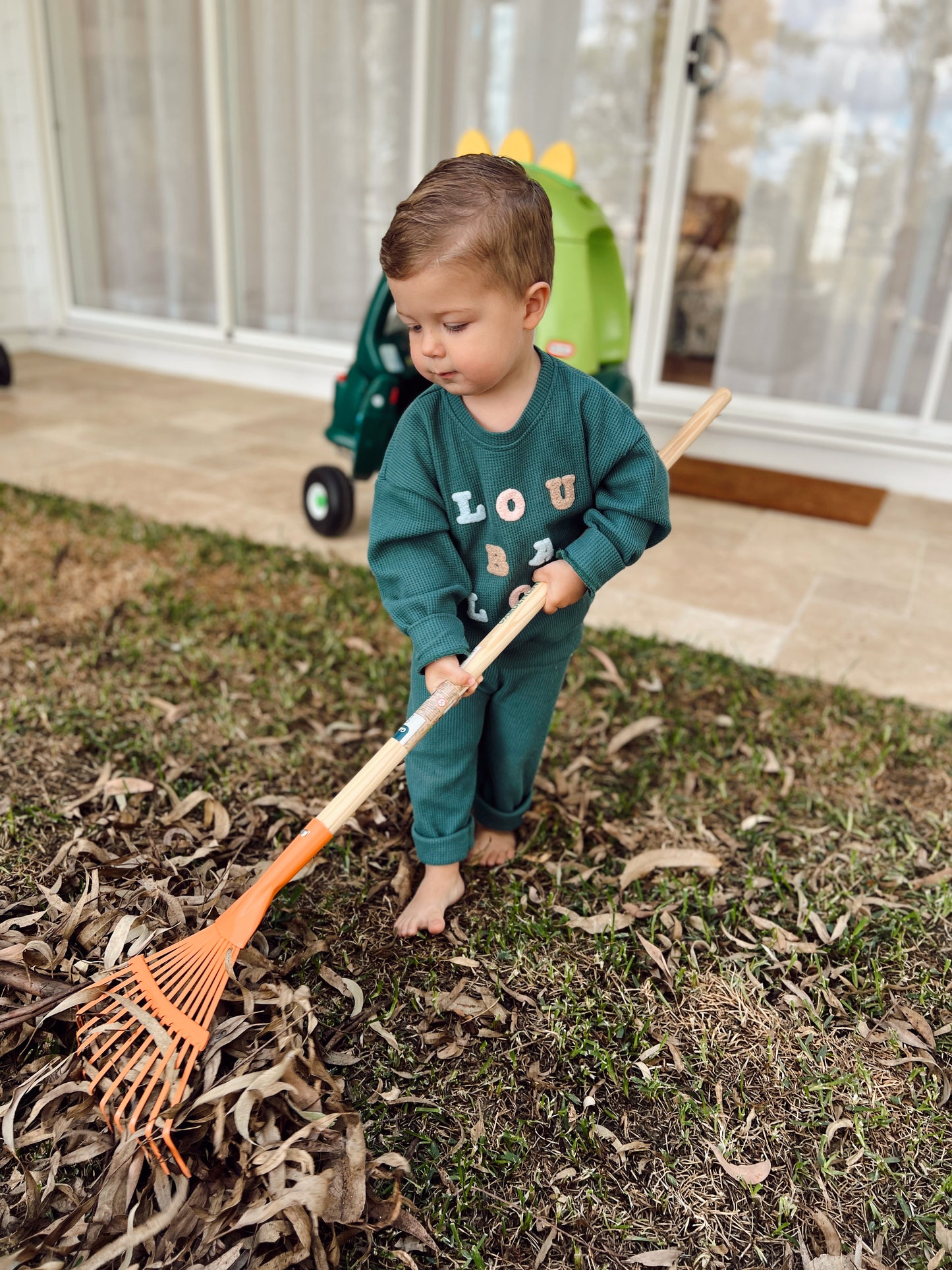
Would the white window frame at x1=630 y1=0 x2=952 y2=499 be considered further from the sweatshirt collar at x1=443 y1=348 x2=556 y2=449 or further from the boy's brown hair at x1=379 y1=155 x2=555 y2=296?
the boy's brown hair at x1=379 y1=155 x2=555 y2=296

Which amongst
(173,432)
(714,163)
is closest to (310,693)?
(173,432)

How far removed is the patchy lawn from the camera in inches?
45.8

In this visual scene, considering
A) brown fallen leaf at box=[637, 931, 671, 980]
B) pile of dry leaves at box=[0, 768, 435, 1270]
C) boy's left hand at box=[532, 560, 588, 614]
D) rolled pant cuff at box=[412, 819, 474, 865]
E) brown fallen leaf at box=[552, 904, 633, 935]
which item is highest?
boy's left hand at box=[532, 560, 588, 614]

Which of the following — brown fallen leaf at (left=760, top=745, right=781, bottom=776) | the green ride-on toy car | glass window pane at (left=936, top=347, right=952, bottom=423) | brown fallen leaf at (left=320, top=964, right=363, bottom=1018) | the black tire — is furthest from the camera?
glass window pane at (left=936, top=347, right=952, bottom=423)

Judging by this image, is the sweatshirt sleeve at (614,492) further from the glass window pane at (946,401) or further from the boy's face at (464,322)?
the glass window pane at (946,401)

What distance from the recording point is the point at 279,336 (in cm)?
531

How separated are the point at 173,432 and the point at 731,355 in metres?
2.47

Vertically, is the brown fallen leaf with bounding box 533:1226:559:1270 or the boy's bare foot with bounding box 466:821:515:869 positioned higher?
the brown fallen leaf with bounding box 533:1226:559:1270

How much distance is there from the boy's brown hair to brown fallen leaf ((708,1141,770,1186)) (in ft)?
3.68

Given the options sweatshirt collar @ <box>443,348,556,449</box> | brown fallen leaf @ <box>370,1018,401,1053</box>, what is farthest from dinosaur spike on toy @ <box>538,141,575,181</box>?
brown fallen leaf @ <box>370,1018,401,1053</box>

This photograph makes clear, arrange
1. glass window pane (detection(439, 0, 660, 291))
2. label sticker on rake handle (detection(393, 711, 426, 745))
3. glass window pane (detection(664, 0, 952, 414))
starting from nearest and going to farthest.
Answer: label sticker on rake handle (detection(393, 711, 426, 745)), glass window pane (detection(664, 0, 952, 414)), glass window pane (detection(439, 0, 660, 291))

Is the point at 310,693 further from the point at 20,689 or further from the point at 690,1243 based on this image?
the point at 690,1243

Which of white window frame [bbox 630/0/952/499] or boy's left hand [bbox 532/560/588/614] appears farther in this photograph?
white window frame [bbox 630/0/952/499]

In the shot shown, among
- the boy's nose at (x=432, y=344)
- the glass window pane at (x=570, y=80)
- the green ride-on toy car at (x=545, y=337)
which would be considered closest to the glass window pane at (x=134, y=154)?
the glass window pane at (x=570, y=80)
